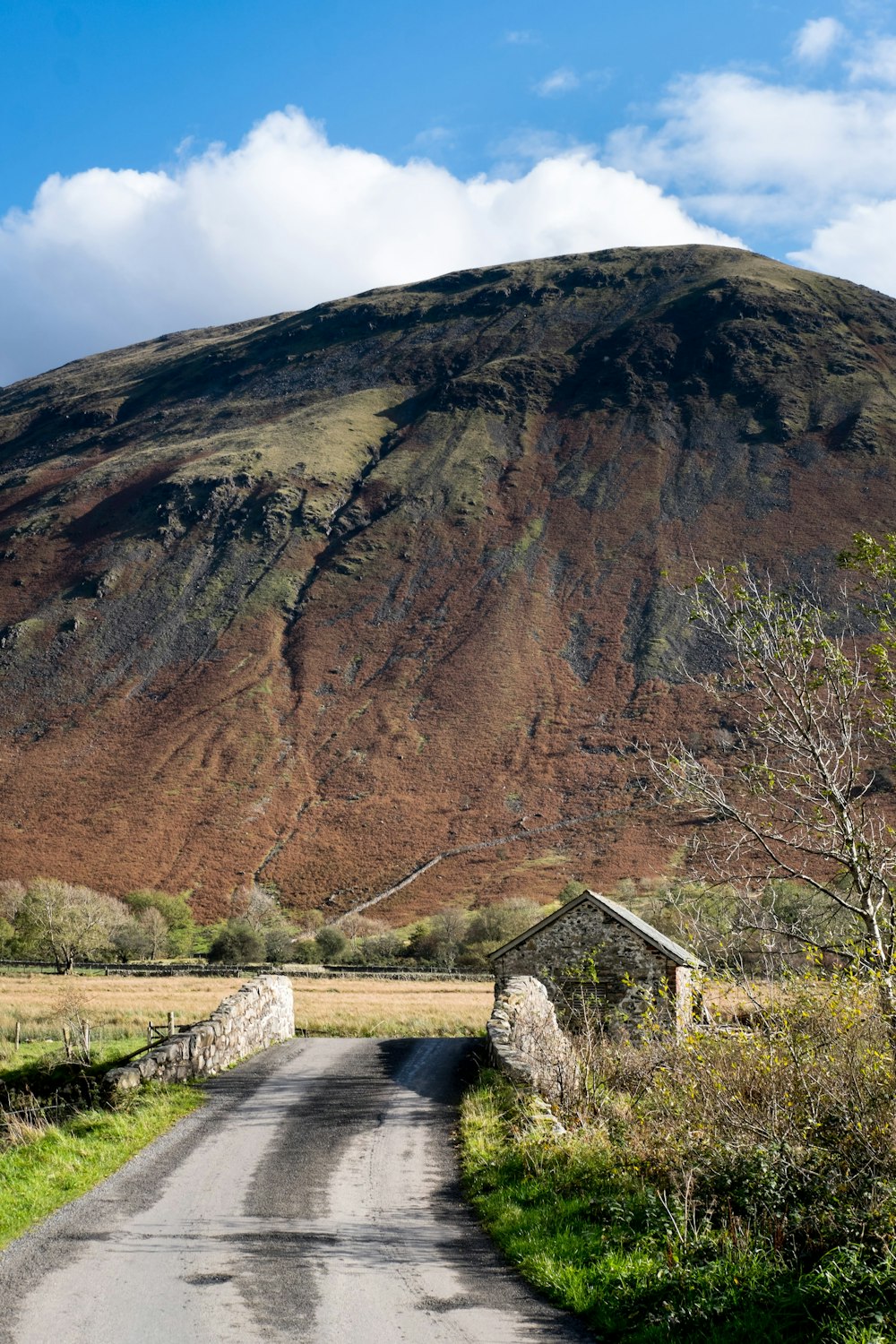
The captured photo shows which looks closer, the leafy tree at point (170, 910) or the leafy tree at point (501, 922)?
the leafy tree at point (501, 922)

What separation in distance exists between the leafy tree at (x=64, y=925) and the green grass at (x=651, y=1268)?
44.0 metres

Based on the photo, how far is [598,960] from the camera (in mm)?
22500

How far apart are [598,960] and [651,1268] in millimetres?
15771

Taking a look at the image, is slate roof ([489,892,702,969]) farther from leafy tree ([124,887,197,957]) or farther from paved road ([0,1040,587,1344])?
leafy tree ([124,887,197,957])

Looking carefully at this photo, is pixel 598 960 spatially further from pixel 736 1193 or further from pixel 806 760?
pixel 736 1193

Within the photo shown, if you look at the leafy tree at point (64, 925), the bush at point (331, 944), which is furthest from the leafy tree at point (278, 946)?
the leafy tree at point (64, 925)

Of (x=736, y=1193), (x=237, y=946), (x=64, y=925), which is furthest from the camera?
(x=237, y=946)

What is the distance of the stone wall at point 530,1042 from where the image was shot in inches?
497

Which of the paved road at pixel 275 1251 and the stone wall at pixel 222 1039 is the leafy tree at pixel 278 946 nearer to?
the stone wall at pixel 222 1039

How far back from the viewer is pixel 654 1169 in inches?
344

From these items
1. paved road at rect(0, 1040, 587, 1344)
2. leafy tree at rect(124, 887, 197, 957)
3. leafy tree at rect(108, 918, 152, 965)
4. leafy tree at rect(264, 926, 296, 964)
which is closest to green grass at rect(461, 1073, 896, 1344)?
paved road at rect(0, 1040, 587, 1344)

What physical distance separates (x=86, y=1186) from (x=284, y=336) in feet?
625

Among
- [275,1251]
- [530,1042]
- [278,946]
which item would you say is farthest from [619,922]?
[278,946]

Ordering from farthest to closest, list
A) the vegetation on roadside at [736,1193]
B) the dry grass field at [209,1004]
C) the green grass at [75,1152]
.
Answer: the dry grass field at [209,1004]
the green grass at [75,1152]
the vegetation on roadside at [736,1193]
